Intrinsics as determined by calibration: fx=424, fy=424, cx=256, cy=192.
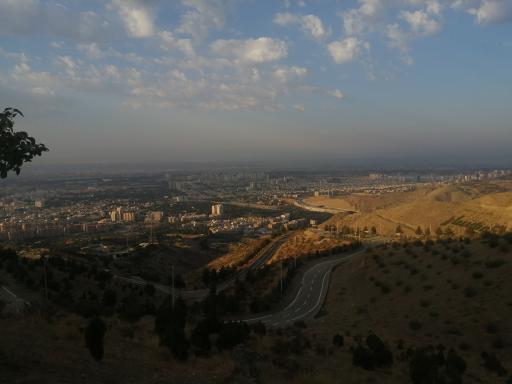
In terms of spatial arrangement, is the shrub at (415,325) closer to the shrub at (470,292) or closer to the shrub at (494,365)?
the shrub at (470,292)

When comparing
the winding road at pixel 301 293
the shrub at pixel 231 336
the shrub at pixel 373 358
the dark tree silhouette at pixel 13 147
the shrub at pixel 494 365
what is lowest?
the winding road at pixel 301 293

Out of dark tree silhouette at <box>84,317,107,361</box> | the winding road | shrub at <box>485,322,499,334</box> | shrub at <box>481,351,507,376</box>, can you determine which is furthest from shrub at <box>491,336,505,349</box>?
dark tree silhouette at <box>84,317,107,361</box>

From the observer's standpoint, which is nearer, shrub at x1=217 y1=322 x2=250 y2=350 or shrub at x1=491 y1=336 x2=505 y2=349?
shrub at x1=217 y1=322 x2=250 y2=350

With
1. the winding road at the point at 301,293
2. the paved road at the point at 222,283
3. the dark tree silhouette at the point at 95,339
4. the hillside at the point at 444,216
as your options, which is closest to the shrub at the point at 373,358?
the dark tree silhouette at the point at 95,339

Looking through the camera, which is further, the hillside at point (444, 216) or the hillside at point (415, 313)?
the hillside at point (444, 216)

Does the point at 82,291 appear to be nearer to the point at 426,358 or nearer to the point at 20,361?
the point at 20,361

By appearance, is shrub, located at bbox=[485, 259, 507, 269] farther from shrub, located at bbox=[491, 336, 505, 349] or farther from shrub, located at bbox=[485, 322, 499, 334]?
shrub, located at bbox=[491, 336, 505, 349]

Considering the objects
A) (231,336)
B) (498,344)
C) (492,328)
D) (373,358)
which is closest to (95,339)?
(231,336)

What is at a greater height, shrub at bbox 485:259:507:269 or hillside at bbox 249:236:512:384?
shrub at bbox 485:259:507:269
